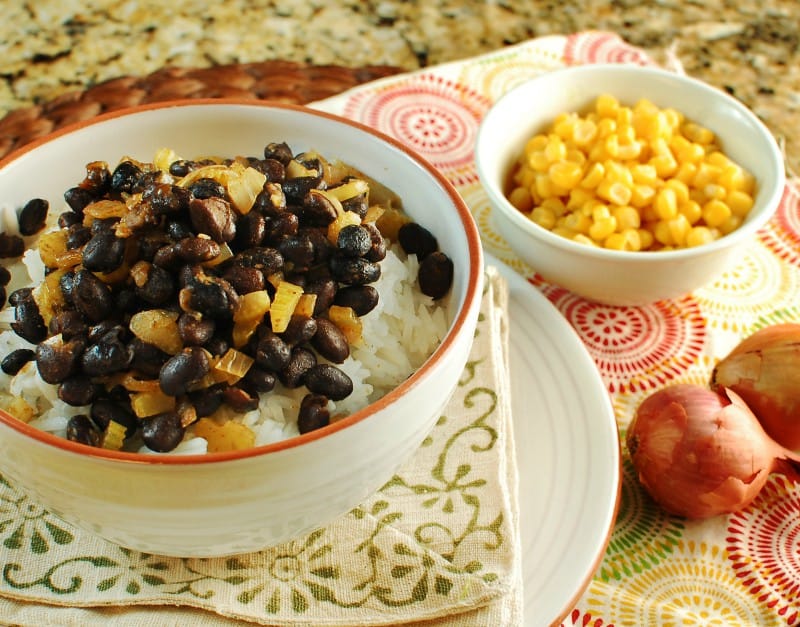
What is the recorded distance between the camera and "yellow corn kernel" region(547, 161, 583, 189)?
2.55 m

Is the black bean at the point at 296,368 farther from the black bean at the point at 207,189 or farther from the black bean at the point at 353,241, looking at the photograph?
the black bean at the point at 207,189

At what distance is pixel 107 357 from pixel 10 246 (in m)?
0.52

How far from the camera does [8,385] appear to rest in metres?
1.50

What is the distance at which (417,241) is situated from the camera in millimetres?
1745

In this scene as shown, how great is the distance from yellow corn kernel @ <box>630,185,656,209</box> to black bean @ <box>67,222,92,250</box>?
1.61 m

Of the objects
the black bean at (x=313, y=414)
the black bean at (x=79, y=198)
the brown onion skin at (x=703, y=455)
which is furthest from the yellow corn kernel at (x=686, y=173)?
the black bean at (x=79, y=198)

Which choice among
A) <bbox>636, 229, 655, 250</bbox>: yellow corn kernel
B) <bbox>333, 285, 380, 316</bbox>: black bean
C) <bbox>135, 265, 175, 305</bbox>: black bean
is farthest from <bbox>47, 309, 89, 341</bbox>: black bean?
<bbox>636, 229, 655, 250</bbox>: yellow corn kernel

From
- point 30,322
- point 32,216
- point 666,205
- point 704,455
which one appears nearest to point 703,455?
point 704,455

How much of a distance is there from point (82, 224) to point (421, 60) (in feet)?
8.01

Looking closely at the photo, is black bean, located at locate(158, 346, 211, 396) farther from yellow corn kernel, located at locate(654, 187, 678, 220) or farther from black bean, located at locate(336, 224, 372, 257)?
yellow corn kernel, located at locate(654, 187, 678, 220)

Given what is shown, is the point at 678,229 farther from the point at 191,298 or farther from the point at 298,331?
the point at 191,298

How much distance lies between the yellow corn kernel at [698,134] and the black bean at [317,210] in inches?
63.6

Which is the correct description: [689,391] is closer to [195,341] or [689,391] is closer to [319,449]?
[319,449]

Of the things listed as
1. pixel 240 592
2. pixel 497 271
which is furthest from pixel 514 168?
pixel 240 592
